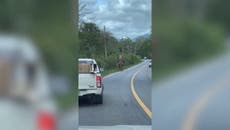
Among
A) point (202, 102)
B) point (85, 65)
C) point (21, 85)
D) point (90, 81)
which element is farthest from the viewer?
point (90, 81)

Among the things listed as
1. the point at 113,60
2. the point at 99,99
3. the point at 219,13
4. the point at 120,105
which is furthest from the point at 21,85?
the point at 219,13

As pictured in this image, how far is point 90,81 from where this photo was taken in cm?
477

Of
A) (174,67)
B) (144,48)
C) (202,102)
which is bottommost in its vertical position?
(202,102)

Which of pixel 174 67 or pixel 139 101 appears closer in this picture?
pixel 174 67

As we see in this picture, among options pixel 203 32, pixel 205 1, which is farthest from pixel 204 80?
pixel 205 1

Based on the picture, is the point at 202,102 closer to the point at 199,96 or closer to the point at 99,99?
the point at 199,96

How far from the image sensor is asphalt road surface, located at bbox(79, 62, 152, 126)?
385cm

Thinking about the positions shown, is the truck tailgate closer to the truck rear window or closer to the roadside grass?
the truck rear window

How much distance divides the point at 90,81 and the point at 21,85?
1791 mm

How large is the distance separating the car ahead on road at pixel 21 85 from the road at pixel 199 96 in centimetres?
84

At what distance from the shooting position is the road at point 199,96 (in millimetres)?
3115

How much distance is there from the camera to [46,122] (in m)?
3.19

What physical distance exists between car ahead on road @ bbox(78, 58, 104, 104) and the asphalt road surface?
0.40 ft

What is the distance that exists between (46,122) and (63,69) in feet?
1.38
